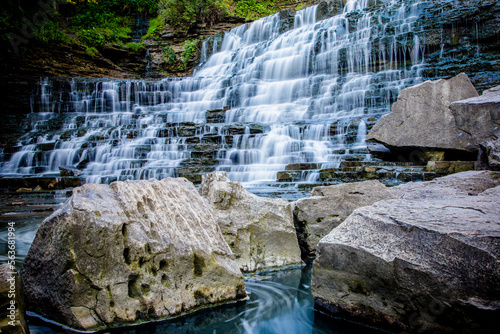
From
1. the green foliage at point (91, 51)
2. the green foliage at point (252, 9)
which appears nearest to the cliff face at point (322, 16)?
the green foliage at point (91, 51)

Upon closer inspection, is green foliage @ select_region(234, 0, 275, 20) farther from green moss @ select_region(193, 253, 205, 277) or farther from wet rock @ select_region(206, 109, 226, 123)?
green moss @ select_region(193, 253, 205, 277)

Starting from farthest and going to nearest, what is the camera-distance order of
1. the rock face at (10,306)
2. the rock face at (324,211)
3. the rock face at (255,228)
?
the rock face at (324,211) → the rock face at (255,228) → the rock face at (10,306)

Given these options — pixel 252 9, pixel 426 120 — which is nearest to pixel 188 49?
pixel 252 9

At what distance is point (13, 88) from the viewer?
58.3 feet

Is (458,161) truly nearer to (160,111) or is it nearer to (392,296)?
(392,296)

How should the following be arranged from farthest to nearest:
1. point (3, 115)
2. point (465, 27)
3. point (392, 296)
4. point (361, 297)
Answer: point (3, 115), point (465, 27), point (361, 297), point (392, 296)

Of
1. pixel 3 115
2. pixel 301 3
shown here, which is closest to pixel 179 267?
pixel 3 115

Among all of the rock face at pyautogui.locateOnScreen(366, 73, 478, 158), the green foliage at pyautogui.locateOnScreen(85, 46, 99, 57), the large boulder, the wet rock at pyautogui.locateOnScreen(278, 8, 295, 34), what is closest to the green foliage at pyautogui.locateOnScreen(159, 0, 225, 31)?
the wet rock at pyautogui.locateOnScreen(278, 8, 295, 34)

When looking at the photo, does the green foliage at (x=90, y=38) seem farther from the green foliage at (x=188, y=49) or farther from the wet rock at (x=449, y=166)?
the wet rock at (x=449, y=166)

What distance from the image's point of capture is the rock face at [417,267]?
206 cm

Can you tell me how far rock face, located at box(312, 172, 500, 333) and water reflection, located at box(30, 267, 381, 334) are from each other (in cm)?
20

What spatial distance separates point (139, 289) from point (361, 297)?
5.60ft

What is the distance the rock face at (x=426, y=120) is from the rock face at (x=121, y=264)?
6.27 meters

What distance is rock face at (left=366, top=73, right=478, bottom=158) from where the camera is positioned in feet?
24.3
